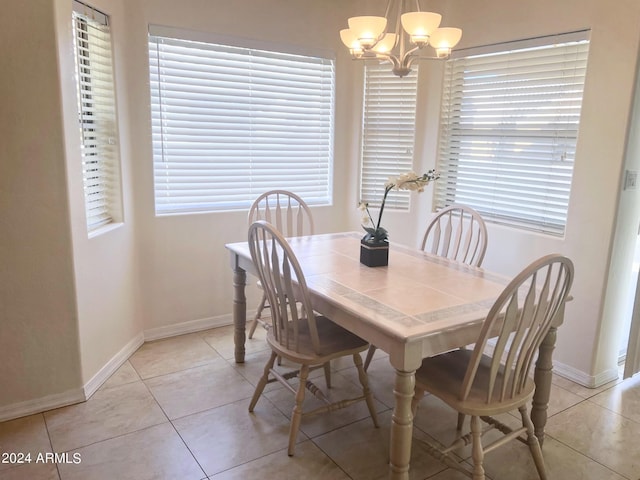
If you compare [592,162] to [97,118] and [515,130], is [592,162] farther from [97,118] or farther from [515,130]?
[97,118]

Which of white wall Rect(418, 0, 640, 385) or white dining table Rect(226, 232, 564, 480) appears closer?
white dining table Rect(226, 232, 564, 480)

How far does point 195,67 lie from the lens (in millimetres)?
3201

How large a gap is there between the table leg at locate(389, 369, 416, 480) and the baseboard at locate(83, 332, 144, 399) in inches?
66.1

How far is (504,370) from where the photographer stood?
186cm

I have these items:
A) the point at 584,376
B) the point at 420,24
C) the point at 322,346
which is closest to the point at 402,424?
the point at 322,346

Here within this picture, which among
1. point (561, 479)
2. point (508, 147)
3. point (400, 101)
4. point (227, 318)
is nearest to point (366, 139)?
point (400, 101)

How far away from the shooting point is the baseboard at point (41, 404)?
234 centimetres

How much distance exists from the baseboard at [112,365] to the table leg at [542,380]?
2209 millimetres

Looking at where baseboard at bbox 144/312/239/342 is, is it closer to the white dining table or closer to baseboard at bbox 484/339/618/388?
the white dining table

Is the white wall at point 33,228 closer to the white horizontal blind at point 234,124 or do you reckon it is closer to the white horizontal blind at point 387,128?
the white horizontal blind at point 234,124

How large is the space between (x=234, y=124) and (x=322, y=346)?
188cm

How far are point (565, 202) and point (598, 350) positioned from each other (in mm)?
866

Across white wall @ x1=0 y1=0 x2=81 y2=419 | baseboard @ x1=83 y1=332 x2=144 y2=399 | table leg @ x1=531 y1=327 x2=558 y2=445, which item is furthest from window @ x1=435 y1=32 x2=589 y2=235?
white wall @ x1=0 y1=0 x2=81 y2=419

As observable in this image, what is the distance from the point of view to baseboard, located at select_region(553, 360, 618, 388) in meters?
2.78
